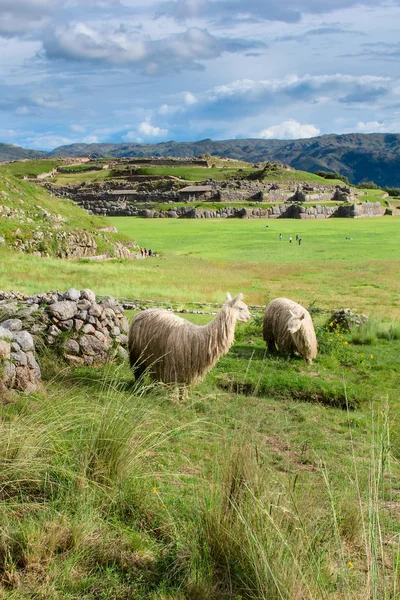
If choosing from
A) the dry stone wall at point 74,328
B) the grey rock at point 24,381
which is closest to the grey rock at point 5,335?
the dry stone wall at point 74,328

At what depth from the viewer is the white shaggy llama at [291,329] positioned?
10.6 meters

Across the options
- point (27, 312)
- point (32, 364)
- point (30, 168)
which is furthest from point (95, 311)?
point (30, 168)

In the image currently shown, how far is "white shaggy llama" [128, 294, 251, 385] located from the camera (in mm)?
7938

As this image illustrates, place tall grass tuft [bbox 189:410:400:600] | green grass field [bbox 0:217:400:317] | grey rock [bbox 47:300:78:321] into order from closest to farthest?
tall grass tuft [bbox 189:410:400:600] < grey rock [bbox 47:300:78:321] < green grass field [bbox 0:217:400:317]

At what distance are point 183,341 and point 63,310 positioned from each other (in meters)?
2.75

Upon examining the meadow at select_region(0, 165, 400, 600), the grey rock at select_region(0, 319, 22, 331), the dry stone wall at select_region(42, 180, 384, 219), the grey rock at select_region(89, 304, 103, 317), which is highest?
the dry stone wall at select_region(42, 180, 384, 219)

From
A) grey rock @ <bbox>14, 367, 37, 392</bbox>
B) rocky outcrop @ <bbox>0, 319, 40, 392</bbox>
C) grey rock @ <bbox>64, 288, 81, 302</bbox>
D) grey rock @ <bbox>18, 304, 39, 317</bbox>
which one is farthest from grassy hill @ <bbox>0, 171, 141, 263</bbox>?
grey rock @ <bbox>14, 367, 37, 392</bbox>

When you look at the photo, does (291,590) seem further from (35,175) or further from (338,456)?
(35,175)

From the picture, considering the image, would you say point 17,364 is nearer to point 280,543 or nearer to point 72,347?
point 72,347

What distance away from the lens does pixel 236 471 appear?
4055mm

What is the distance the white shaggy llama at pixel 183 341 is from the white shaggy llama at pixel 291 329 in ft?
8.62

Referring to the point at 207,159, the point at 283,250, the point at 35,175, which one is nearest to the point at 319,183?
the point at 207,159

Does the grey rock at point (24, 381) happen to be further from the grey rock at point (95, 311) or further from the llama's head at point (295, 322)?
the llama's head at point (295, 322)

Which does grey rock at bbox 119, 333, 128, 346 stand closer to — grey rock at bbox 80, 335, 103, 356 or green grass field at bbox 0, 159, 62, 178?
grey rock at bbox 80, 335, 103, 356
